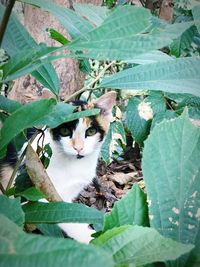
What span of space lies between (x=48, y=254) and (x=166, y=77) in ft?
1.59

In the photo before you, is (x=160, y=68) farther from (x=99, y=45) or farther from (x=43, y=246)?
(x=43, y=246)

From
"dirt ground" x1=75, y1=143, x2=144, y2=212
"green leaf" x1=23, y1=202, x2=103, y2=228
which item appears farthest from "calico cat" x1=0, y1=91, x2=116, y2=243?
"green leaf" x1=23, y1=202, x2=103, y2=228

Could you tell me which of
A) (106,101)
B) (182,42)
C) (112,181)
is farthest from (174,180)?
(112,181)

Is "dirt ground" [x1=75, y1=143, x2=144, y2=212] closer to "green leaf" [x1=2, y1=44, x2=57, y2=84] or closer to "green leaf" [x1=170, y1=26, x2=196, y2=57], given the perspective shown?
"green leaf" [x1=170, y1=26, x2=196, y2=57]

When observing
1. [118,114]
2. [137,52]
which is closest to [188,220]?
[137,52]

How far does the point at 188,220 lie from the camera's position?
50cm

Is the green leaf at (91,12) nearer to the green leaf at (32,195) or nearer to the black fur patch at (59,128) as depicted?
the green leaf at (32,195)

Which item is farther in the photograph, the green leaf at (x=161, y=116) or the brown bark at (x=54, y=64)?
the brown bark at (x=54, y=64)

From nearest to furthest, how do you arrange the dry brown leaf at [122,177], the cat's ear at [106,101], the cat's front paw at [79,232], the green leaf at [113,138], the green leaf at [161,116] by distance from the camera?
1. the cat's front paw at [79,232]
2. the green leaf at [161,116]
3. the cat's ear at [106,101]
4. the green leaf at [113,138]
5. the dry brown leaf at [122,177]

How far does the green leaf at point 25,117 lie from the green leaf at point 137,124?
151 centimetres

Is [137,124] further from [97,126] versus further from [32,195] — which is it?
[32,195]

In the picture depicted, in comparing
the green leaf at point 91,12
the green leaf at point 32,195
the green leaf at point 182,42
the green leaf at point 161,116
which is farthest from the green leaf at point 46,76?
the green leaf at point 161,116

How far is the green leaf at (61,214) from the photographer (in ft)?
2.02

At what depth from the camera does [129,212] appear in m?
0.52
